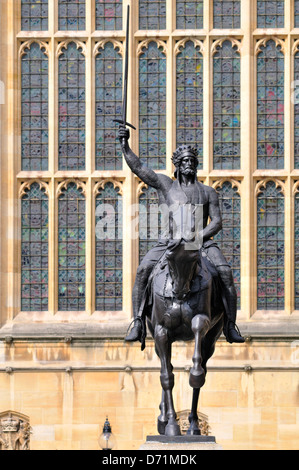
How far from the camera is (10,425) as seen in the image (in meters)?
32.4

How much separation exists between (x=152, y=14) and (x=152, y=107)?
1.75 m

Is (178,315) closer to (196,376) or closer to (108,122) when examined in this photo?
(196,376)

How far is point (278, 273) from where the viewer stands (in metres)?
33.2

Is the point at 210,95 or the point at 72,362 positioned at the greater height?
the point at 210,95

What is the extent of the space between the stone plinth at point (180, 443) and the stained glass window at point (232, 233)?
13.3m

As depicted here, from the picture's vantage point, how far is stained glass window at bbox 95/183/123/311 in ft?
109

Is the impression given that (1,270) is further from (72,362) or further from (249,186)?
(249,186)

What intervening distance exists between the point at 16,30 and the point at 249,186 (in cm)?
523

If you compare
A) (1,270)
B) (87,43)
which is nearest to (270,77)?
(87,43)

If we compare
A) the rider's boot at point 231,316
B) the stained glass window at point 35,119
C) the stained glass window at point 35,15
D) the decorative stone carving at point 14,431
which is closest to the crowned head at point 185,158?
the rider's boot at point 231,316

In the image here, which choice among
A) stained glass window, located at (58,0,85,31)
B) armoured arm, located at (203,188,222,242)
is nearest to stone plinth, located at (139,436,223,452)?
armoured arm, located at (203,188,222,242)

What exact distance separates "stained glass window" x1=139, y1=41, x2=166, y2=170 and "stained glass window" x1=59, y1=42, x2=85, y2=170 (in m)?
1.10

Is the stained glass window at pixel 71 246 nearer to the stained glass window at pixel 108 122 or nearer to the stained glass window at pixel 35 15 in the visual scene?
the stained glass window at pixel 108 122

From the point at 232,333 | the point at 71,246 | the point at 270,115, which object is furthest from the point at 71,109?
the point at 232,333
